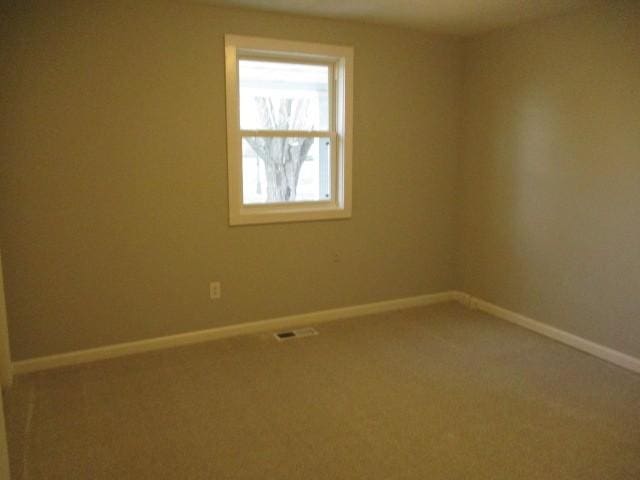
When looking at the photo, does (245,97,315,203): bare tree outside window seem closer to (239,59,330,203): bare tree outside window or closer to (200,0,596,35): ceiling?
(239,59,330,203): bare tree outside window

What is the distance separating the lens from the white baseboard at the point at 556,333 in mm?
3162

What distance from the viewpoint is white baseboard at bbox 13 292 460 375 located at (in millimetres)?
3137

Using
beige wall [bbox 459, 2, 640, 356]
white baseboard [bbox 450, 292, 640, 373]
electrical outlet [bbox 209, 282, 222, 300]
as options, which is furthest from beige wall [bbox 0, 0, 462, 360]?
white baseboard [bbox 450, 292, 640, 373]

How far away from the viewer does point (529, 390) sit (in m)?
2.84

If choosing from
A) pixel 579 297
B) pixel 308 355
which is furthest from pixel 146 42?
pixel 579 297

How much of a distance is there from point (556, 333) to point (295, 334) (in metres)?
1.88

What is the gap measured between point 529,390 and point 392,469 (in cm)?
114

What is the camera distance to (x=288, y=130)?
3723 mm

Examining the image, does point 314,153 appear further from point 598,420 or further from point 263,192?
point 598,420

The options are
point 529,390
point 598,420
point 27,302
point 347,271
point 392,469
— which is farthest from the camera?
point 347,271

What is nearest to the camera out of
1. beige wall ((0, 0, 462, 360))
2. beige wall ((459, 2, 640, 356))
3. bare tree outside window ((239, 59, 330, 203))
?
beige wall ((0, 0, 462, 360))

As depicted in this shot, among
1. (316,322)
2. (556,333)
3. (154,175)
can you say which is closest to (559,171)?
(556,333)

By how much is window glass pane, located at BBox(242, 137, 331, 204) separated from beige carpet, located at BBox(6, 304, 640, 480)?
42.6 inches

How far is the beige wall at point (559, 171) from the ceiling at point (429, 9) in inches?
6.9
